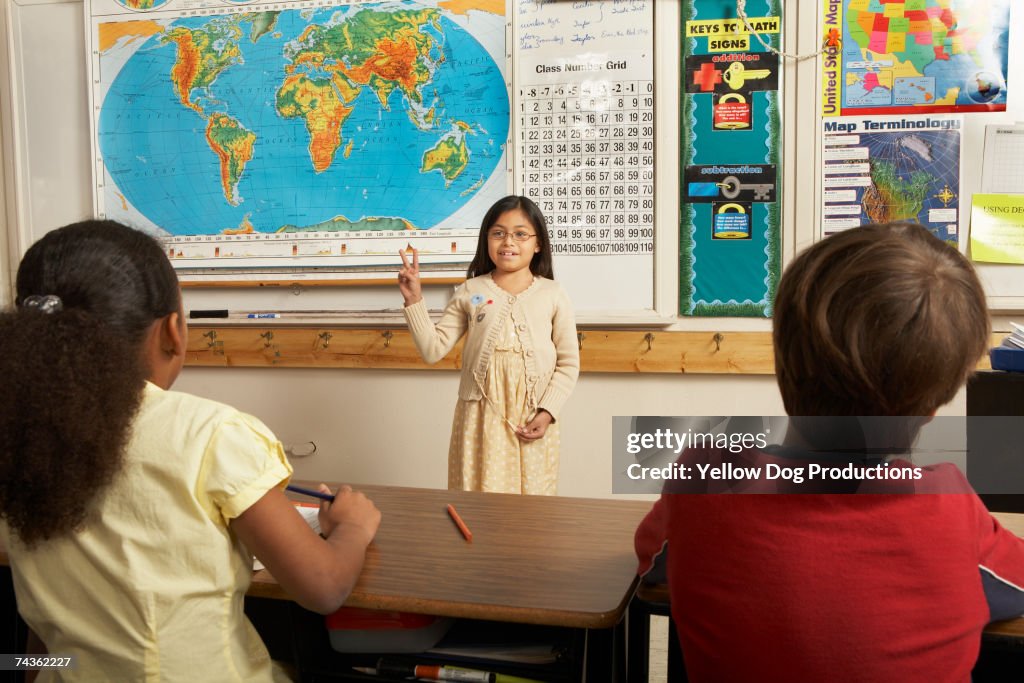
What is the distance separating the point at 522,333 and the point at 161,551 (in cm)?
152

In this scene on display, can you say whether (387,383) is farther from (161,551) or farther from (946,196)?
(161,551)

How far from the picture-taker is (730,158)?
2875 mm

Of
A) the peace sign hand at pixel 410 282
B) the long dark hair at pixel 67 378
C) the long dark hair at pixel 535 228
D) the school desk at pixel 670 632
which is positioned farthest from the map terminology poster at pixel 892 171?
the long dark hair at pixel 67 378

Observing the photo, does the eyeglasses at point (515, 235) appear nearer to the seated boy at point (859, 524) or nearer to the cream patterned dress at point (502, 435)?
the cream patterned dress at point (502, 435)

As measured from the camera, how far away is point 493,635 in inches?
52.3

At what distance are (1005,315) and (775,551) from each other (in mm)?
2287

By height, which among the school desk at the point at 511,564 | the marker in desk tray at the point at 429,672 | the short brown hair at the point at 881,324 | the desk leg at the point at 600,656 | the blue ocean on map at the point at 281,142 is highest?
the blue ocean on map at the point at 281,142

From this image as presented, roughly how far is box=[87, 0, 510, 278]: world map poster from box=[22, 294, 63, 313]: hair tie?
2132 mm

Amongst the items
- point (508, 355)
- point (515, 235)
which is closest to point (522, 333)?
point (508, 355)

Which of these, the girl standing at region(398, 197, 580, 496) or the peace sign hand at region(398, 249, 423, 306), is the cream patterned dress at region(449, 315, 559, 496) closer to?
the girl standing at region(398, 197, 580, 496)

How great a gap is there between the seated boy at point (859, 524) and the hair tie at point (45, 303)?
77 cm

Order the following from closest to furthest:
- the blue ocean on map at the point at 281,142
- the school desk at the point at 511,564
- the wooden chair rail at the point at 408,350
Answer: the school desk at the point at 511,564 → the wooden chair rail at the point at 408,350 → the blue ocean on map at the point at 281,142

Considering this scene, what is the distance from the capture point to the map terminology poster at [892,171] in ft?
8.99

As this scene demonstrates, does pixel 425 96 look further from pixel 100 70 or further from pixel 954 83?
pixel 954 83
